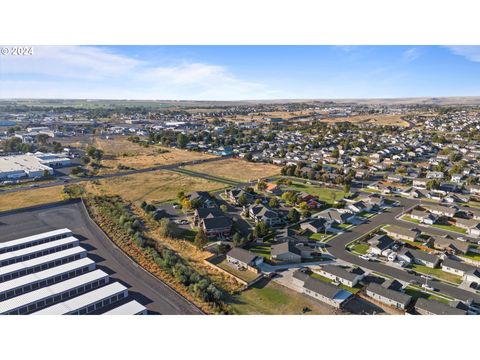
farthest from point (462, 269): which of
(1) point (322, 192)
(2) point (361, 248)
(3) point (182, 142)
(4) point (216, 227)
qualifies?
(3) point (182, 142)

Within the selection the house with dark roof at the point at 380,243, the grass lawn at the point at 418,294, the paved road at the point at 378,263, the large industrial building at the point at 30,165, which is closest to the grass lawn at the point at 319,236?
the paved road at the point at 378,263

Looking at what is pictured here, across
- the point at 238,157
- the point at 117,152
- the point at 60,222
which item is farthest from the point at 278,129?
the point at 60,222

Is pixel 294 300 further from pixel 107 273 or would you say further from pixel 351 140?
pixel 351 140

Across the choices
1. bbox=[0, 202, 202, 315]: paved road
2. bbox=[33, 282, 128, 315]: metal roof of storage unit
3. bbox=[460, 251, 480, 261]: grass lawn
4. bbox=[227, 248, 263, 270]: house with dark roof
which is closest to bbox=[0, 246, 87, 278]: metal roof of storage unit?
bbox=[0, 202, 202, 315]: paved road

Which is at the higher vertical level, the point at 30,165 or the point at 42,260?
the point at 30,165

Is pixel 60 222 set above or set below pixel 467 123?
below

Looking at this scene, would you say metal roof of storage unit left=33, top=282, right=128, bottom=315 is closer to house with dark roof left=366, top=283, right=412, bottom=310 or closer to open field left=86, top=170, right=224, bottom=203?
house with dark roof left=366, top=283, right=412, bottom=310

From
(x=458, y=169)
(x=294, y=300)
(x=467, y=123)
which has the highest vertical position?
(x=467, y=123)

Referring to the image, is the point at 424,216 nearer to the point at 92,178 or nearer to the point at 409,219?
the point at 409,219
